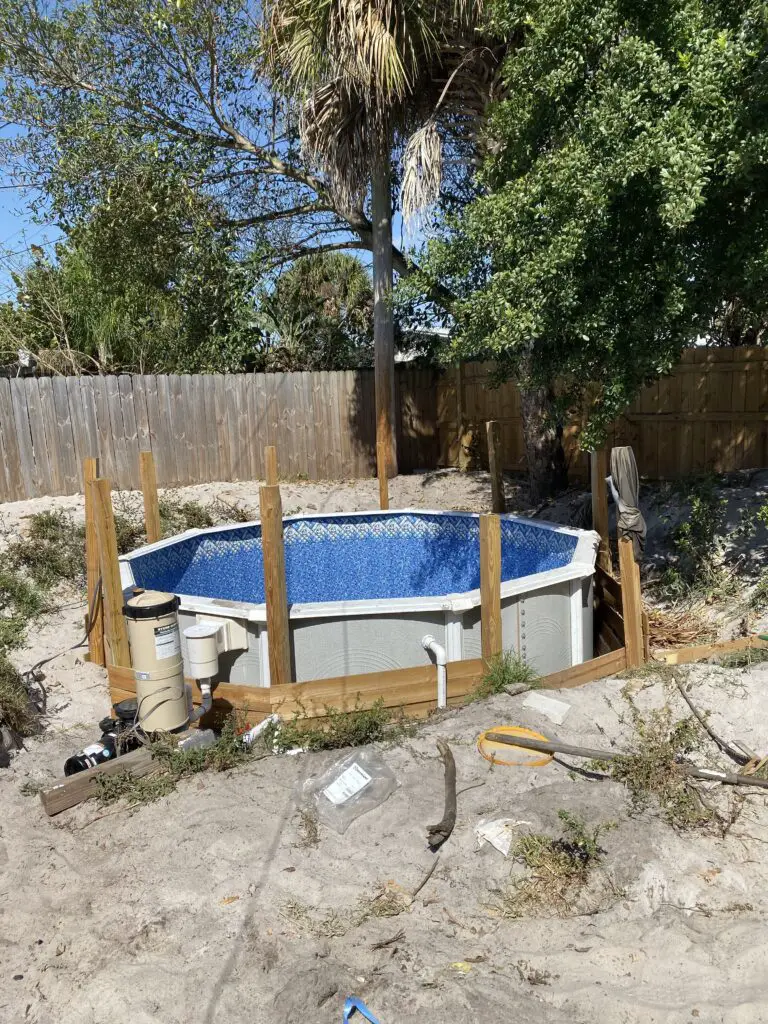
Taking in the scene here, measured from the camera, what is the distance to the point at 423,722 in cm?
566

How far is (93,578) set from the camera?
693cm

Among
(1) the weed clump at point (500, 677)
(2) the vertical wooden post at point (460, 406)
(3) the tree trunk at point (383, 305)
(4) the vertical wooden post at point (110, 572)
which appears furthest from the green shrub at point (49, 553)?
(2) the vertical wooden post at point (460, 406)

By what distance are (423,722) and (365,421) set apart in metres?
8.97

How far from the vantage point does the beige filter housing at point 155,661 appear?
17.4ft

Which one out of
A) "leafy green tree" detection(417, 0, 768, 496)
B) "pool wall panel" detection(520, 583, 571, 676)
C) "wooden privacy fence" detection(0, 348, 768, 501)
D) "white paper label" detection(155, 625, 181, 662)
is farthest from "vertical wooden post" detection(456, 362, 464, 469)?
"white paper label" detection(155, 625, 181, 662)

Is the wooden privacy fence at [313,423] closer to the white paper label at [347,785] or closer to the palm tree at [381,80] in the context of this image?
the palm tree at [381,80]

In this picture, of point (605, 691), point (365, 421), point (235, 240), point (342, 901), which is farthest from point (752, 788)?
point (235, 240)

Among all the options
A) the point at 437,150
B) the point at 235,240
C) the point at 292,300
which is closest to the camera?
the point at 437,150

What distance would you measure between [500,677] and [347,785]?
68.0 inches

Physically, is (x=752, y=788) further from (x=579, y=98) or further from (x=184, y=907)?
(x=579, y=98)

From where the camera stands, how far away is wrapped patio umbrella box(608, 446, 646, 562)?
7219mm

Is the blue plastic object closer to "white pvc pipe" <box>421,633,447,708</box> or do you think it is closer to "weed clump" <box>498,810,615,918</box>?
"weed clump" <box>498,810,615,918</box>

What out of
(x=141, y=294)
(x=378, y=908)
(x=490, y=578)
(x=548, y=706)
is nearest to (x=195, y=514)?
(x=141, y=294)

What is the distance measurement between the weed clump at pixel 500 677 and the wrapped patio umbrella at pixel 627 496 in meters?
1.86
